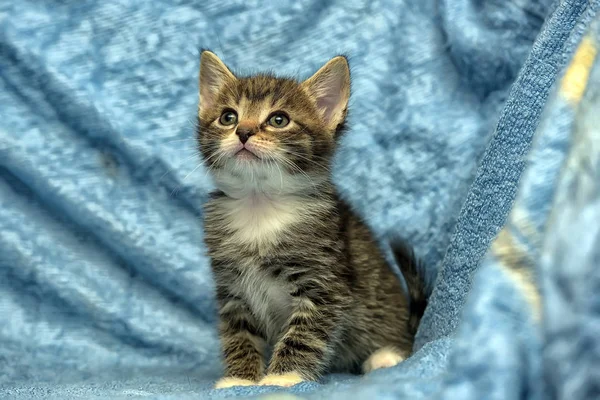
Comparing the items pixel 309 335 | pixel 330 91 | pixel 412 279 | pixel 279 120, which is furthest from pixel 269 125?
pixel 412 279

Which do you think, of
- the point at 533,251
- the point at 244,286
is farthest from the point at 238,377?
the point at 533,251

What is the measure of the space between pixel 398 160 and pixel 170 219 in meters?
0.70

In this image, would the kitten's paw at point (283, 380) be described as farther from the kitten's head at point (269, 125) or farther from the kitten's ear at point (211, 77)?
the kitten's ear at point (211, 77)

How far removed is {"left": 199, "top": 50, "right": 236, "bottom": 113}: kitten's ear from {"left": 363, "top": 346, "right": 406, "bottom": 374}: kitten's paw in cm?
74

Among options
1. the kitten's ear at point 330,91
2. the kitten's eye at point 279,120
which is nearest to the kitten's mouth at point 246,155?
the kitten's eye at point 279,120

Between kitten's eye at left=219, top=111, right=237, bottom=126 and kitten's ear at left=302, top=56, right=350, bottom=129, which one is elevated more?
kitten's ear at left=302, top=56, right=350, bottom=129

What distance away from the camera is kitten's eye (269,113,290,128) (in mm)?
1646

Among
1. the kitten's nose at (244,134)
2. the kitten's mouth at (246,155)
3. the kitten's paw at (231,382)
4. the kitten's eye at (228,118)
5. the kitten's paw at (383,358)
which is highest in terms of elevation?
the kitten's nose at (244,134)

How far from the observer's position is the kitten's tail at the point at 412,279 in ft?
6.18

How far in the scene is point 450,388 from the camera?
0.88m

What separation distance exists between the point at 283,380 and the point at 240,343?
208 mm

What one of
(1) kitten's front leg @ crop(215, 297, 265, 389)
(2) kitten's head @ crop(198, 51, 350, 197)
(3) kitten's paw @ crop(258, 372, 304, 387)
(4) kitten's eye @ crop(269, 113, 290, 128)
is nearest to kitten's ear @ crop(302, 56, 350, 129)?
(2) kitten's head @ crop(198, 51, 350, 197)

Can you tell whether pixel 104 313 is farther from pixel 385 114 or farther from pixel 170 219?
pixel 385 114

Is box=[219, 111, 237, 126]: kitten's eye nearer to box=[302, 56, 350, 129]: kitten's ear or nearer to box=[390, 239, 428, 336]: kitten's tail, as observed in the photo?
box=[302, 56, 350, 129]: kitten's ear
